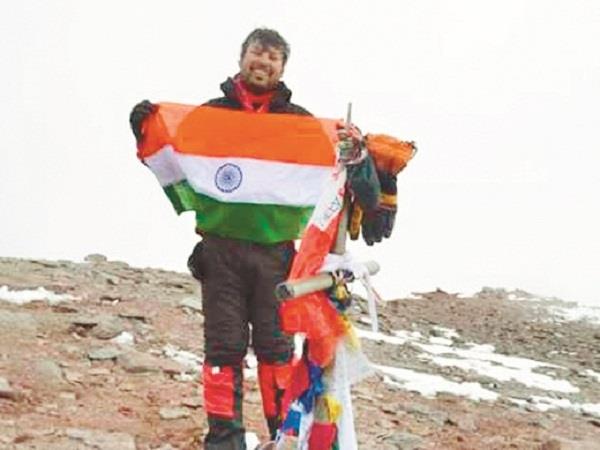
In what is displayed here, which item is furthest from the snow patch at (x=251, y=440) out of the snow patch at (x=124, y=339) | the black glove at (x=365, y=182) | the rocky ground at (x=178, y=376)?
the snow patch at (x=124, y=339)

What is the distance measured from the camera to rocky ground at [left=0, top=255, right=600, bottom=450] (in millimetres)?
6180

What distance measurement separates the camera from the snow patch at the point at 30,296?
10031mm

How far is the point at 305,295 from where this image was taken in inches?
167

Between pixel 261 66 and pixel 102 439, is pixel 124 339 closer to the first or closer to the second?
pixel 102 439

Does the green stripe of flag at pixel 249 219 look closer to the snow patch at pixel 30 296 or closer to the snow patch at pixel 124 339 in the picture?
the snow patch at pixel 124 339

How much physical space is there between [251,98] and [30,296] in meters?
6.28

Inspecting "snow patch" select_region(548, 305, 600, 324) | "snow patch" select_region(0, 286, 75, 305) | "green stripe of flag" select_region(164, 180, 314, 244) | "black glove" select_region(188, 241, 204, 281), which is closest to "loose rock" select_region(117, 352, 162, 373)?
"snow patch" select_region(0, 286, 75, 305)

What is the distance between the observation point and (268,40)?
4.82m

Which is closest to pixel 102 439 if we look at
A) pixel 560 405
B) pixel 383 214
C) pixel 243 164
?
pixel 243 164

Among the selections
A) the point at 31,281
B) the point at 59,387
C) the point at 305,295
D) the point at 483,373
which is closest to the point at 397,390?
the point at 483,373

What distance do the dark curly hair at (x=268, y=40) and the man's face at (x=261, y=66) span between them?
22mm

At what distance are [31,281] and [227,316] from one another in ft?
24.8

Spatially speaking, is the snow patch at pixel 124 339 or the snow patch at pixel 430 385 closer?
the snow patch at pixel 124 339

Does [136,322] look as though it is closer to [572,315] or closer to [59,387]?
[59,387]
